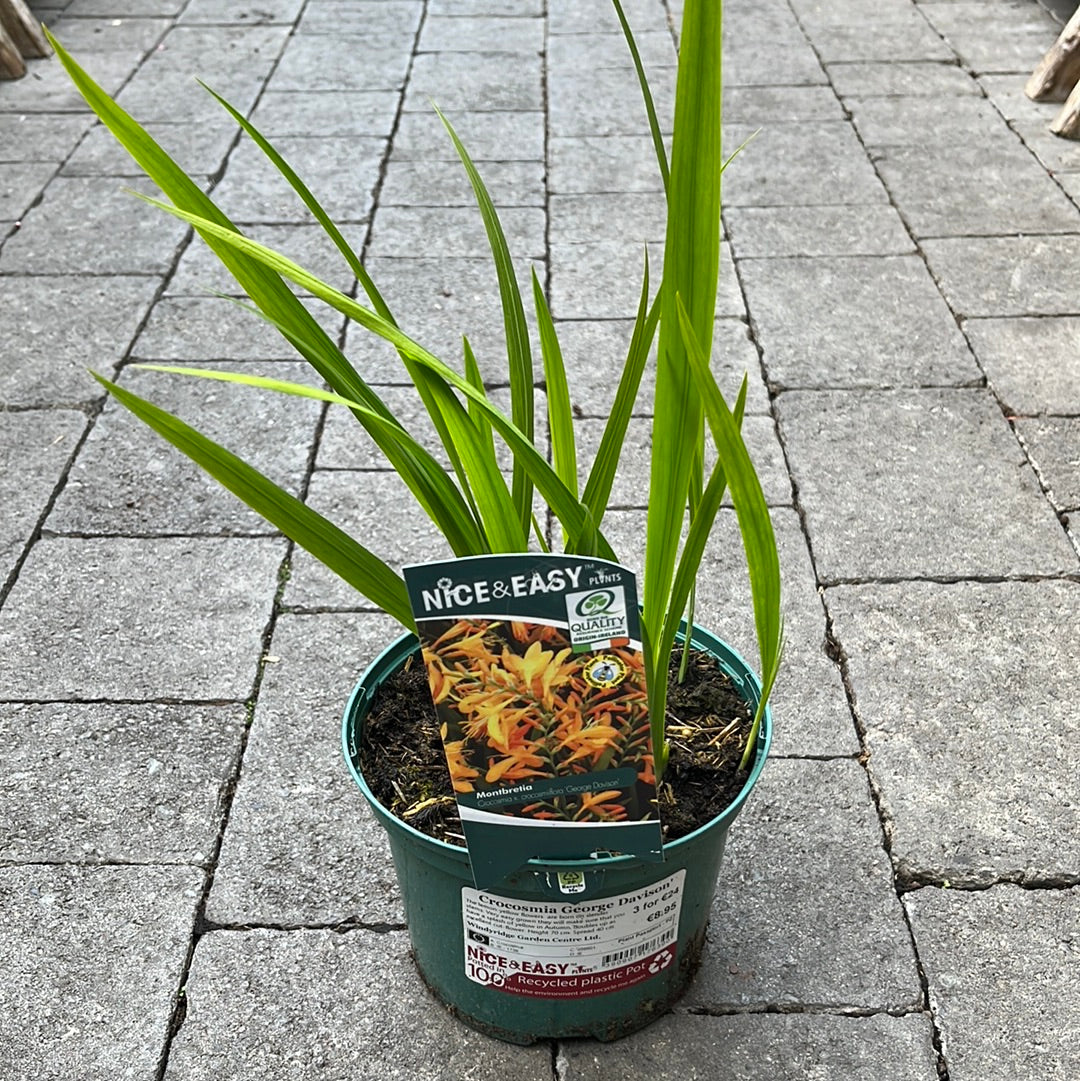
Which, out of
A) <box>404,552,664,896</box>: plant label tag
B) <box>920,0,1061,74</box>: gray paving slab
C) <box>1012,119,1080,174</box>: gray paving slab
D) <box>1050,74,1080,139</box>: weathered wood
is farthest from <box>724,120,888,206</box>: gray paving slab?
<box>404,552,664,896</box>: plant label tag

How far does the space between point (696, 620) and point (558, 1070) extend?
0.84 meters

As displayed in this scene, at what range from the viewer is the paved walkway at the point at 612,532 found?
1.55 meters

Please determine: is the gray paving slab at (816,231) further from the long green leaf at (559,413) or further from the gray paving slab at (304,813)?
the long green leaf at (559,413)

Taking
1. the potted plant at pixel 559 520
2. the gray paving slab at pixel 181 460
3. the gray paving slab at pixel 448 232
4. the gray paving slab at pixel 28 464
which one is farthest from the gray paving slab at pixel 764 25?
the potted plant at pixel 559 520

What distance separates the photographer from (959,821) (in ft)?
5.77

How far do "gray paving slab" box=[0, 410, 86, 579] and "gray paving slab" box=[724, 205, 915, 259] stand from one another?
66.9 inches

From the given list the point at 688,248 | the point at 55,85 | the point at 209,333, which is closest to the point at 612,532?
the point at 209,333

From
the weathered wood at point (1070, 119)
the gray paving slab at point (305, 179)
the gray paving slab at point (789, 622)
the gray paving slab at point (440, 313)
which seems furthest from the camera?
the weathered wood at point (1070, 119)

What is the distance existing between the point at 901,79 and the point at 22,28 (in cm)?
297

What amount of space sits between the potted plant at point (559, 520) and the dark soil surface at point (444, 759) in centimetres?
1

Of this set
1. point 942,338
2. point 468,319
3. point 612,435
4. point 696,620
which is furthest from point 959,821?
point 468,319

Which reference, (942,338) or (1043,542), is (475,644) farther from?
(942,338)

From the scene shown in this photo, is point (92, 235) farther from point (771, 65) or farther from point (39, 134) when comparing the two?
point (771, 65)

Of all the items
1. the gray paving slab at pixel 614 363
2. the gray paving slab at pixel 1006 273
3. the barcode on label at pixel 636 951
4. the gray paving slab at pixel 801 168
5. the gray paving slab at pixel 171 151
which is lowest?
the gray paving slab at pixel 171 151
